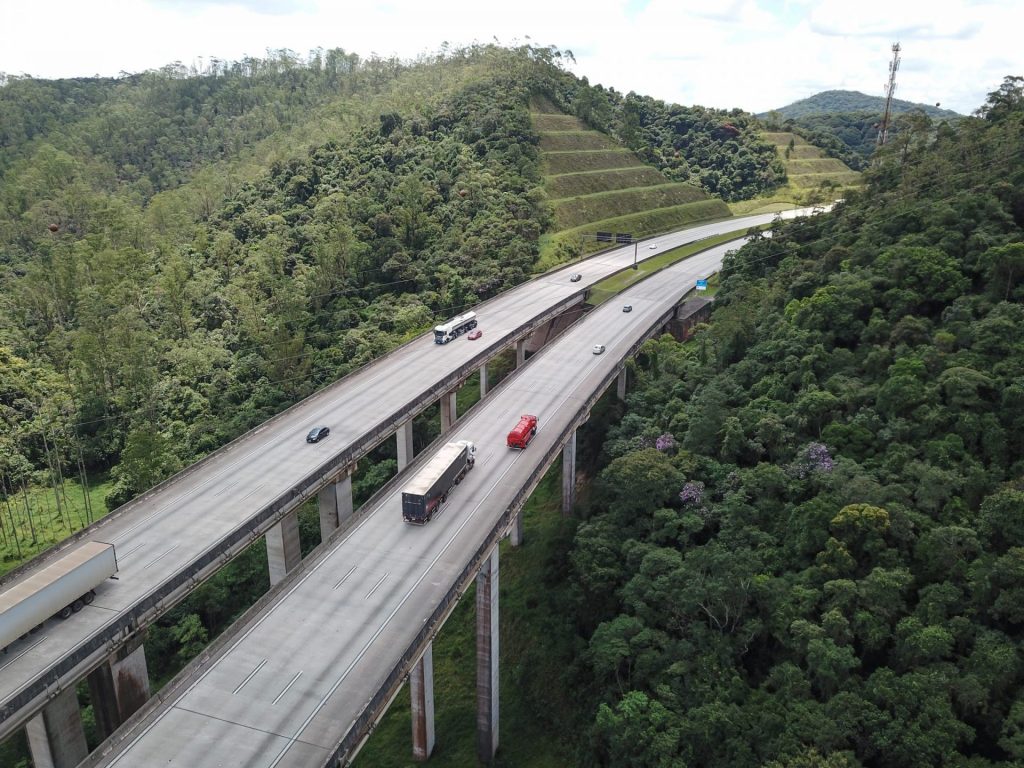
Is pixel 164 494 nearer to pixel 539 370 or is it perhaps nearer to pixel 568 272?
pixel 539 370

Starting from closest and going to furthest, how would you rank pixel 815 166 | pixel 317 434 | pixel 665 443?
pixel 317 434 < pixel 665 443 < pixel 815 166

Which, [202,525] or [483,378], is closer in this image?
[202,525]

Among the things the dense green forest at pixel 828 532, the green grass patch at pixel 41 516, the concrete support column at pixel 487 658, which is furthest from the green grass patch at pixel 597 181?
the concrete support column at pixel 487 658

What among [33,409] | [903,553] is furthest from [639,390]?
[33,409]

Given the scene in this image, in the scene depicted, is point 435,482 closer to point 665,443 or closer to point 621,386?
point 665,443

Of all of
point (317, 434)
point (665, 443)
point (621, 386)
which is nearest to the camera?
point (317, 434)

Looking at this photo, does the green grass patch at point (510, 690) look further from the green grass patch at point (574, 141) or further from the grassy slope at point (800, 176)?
the grassy slope at point (800, 176)

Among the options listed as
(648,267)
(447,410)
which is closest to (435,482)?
(447,410)
